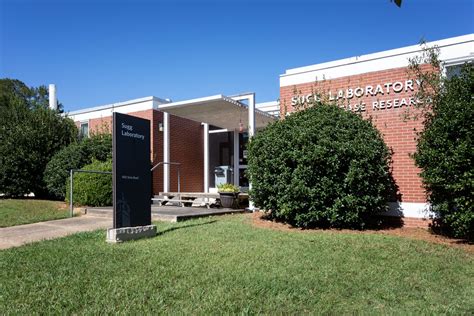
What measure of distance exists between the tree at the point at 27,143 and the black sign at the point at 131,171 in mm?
10403

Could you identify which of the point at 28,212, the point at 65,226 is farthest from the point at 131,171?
the point at 28,212

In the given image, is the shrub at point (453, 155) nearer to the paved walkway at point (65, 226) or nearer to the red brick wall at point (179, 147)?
the paved walkway at point (65, 226)

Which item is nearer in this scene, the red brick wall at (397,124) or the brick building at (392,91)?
the brick building at (392,91)

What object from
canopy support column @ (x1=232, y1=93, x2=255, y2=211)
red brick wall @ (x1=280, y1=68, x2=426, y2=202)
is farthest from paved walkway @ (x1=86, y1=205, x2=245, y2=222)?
red brick wall @ (x1=280, y1=68, x2=426, y2=202)

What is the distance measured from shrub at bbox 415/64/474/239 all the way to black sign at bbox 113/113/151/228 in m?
5.22

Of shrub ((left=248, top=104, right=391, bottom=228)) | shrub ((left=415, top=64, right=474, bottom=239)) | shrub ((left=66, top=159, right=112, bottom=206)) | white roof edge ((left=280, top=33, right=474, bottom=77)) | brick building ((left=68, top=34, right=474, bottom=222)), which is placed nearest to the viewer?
shrub ((left=415, top=64, right=474, bottom=239))

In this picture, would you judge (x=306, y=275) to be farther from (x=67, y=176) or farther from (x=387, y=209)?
(x=67, y=176)

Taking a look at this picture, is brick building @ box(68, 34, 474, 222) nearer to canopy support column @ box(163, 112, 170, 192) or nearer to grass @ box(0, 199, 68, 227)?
canopy support column @ box(163, 112, 170, 192)

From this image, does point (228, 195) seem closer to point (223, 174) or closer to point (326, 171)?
point (326, 171)

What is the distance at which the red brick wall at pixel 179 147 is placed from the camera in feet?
55.7

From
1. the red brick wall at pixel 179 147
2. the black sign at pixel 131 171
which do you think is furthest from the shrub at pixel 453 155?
the red brick wall at pixel 179 147

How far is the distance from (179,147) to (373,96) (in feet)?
30.9

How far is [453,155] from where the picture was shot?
7.35 meters

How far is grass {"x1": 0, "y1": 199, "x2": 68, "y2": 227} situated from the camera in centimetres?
1098
